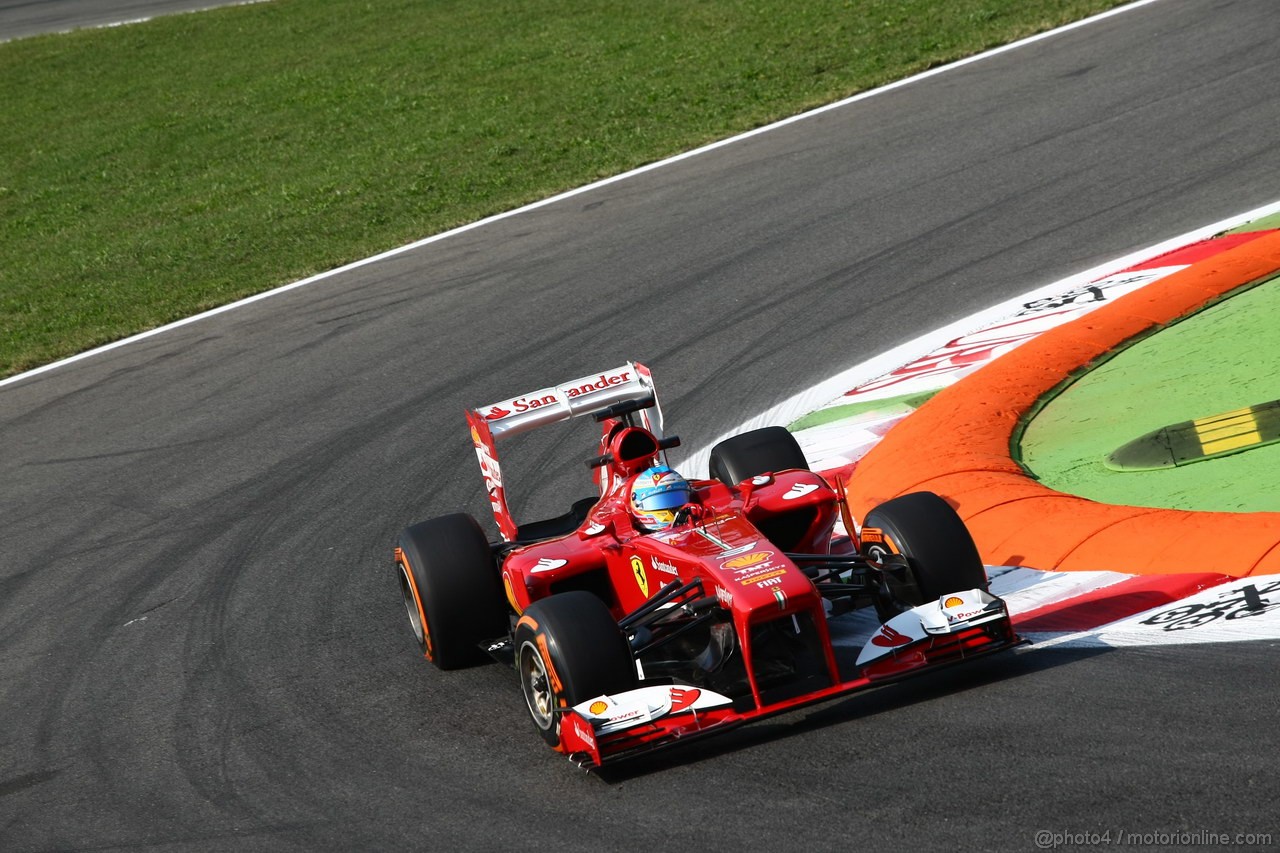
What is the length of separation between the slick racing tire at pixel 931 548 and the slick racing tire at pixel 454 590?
206 cm

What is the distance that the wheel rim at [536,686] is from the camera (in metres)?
6.63

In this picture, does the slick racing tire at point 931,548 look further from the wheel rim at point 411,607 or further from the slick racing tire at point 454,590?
the wheel rim at point 411,607

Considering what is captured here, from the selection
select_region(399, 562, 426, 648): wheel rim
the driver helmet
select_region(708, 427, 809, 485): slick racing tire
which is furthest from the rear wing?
the driver helmet

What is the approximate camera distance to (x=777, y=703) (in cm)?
A: 642

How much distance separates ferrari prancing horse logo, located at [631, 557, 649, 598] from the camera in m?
7.37

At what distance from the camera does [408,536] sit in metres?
7.93

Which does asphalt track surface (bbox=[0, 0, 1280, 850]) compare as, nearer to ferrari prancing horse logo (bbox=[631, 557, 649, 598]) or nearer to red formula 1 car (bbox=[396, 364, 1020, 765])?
red formula 1 car (bbox=[396, 364, 1020, 765])

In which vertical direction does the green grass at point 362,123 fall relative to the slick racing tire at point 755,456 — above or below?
above

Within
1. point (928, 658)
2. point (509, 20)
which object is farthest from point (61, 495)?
point (509, 20)

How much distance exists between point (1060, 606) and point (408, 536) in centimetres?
338

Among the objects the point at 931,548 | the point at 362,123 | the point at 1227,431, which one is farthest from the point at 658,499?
the point at 362,123

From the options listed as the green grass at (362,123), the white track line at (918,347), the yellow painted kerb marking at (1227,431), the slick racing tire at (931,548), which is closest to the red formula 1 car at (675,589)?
the slick racing tire at (931,548)

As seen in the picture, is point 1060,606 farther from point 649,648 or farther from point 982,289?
point 982,289

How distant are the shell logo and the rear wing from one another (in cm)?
174
